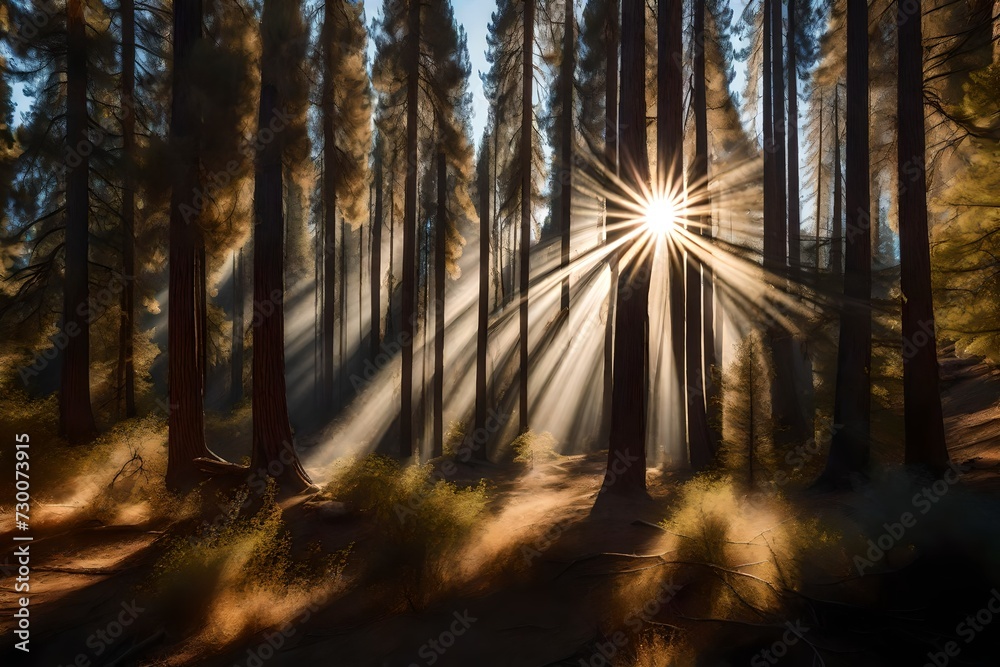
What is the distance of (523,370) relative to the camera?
14.5m

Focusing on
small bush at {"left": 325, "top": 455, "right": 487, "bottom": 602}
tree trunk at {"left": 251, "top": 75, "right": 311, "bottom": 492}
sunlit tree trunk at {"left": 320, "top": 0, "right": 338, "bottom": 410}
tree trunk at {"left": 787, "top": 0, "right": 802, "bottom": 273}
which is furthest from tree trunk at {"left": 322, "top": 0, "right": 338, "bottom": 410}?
tree trunk at {"left": 787, "top": 0, "right": 802, "bottom": 273}

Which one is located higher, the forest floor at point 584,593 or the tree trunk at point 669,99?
the tree trunk at point 669,99

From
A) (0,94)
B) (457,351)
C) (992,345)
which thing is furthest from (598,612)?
(457,351)

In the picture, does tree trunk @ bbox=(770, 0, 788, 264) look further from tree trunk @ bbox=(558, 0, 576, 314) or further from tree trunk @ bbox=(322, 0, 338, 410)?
tree trunk @ bbox=(322, 0, 338, 410)

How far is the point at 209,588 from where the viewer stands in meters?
5.58

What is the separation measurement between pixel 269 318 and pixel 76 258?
257 inches

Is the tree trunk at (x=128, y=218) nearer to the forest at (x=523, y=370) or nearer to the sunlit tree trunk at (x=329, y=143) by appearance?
the forest at (x=523, y=370)

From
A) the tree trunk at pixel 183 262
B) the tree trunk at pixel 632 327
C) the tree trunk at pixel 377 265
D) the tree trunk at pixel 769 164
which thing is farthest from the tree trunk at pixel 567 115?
the tree trunk at pixel 377 265

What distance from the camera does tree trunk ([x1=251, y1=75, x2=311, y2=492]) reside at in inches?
363

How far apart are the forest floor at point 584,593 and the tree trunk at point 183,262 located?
2.12 m

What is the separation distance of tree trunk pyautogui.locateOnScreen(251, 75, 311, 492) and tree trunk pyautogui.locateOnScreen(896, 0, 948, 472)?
10.7 m

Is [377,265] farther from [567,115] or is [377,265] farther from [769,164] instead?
[769,164]

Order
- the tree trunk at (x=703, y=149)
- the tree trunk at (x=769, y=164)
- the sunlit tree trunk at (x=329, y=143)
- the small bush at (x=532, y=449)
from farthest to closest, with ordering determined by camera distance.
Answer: the small bush at (x=532, y=449) < the tree trunk at (x=769, y=164) < the tree trunk at (x=703, y=149) < the sunlit tree trunk at (x=329, y=143)

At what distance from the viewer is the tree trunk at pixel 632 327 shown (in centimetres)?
845
